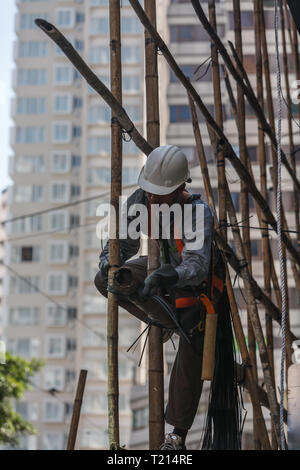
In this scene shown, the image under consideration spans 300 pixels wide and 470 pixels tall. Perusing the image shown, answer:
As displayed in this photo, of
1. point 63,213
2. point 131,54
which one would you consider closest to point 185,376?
point 131,54

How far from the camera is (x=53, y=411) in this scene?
121 ft

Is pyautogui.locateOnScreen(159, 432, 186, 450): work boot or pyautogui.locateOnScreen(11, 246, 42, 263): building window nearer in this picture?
pyautogui.locateOnScreen(159, 432, 186, 450): work boot

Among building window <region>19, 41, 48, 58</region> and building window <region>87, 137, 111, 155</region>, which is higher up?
building window <region>19, 41, 48, 58</region>

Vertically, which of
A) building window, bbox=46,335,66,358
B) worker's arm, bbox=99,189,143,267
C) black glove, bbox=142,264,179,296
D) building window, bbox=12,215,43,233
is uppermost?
building window, bbox=12,215,43,233

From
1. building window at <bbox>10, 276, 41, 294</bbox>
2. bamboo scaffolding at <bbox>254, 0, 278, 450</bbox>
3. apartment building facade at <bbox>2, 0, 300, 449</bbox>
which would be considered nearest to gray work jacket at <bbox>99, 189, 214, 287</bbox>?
bamboo scaffolding at <bbox>254, 0, 278, 450</bbox>

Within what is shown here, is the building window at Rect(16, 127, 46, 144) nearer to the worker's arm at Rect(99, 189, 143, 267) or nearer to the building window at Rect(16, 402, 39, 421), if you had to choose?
the building window at Rect(16, 402, 39, 421)

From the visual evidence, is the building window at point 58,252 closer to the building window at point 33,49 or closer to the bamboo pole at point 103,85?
the building window at point 33,49

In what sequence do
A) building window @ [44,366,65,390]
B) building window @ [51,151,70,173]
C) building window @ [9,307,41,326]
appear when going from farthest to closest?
building window @ [51,151,70,173] < building window @ [9,307,41,326] < building window @ [44,366,65,390]

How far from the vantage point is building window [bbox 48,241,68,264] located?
39.2 metres

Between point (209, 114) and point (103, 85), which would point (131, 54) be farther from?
point (103, 85)

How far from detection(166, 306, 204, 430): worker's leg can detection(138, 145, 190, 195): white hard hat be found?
63 cm

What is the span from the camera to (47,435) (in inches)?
1431

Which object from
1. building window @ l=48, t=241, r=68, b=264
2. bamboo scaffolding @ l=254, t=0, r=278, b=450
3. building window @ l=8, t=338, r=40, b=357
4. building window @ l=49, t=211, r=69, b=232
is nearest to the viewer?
bamboo scaffolding @ l=254, t=0, r=278, b=450
